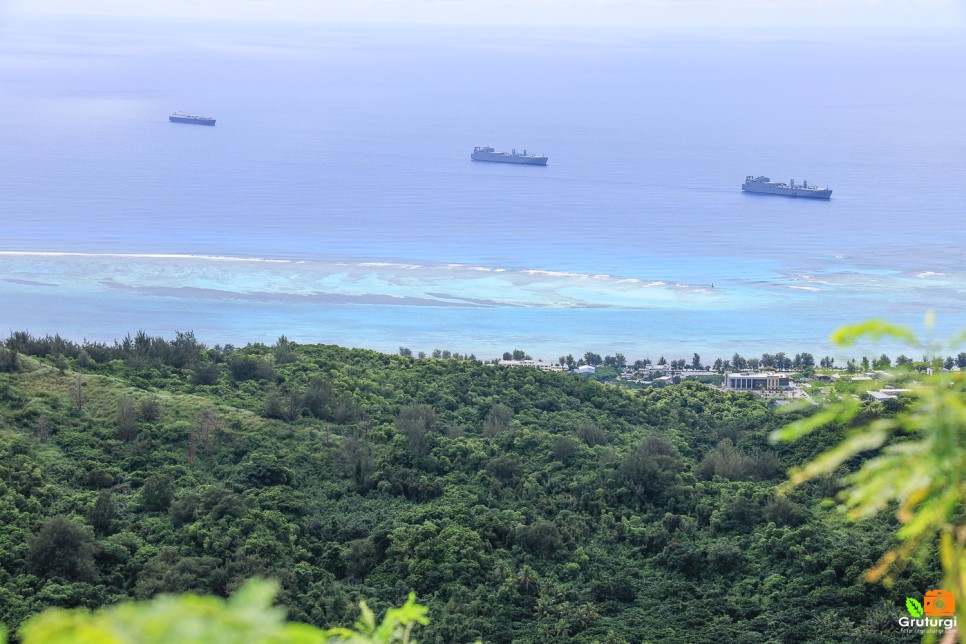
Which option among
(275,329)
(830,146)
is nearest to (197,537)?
(275,329)

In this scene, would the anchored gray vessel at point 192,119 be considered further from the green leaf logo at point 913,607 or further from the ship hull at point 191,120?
the green leaf logo at point 913,607

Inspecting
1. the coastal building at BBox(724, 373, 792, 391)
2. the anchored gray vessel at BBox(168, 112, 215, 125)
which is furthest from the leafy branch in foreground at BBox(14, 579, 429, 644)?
the anchored gray vessel at BBox(168, 112, 215, 125)

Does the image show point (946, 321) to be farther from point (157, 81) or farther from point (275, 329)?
point (157, 81)

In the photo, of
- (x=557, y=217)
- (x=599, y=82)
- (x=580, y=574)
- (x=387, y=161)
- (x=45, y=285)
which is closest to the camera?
(x=580, y=574)

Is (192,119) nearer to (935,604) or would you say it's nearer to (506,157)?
(506,157)

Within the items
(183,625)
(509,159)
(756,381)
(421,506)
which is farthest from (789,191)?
(183,625)

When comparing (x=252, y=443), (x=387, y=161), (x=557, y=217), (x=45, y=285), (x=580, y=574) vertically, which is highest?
(x=387, y=161)
